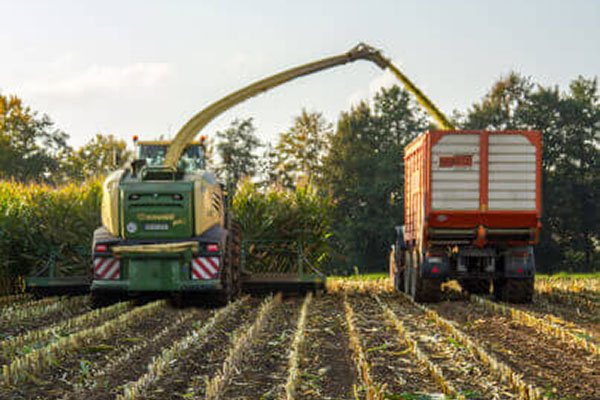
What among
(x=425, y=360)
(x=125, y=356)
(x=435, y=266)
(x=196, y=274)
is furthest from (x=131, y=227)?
(x=425, y=360)

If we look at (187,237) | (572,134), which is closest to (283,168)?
(572,134)

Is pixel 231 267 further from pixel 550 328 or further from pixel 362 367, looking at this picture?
pixel 362 367

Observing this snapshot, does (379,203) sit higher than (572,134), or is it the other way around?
(572,134)

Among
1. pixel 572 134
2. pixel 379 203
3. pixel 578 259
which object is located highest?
pixel 572 134

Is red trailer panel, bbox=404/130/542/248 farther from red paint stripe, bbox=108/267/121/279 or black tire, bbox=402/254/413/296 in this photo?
red paint stripe, bbox=108/267/121/279

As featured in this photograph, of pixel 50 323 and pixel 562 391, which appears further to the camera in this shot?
pixel 50 323

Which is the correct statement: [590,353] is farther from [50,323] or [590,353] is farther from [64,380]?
[50,323]

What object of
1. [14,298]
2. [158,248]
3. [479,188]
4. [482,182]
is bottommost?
[14,298]

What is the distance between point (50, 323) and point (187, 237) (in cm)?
299

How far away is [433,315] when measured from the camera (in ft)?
38.5

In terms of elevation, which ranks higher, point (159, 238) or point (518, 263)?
point (159, 238)

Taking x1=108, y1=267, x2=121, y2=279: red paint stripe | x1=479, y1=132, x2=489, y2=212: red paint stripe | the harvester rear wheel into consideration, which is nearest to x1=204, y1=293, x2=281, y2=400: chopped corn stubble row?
the harvester rear wheel

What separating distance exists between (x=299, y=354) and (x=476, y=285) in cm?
1044

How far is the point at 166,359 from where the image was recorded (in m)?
7.45
